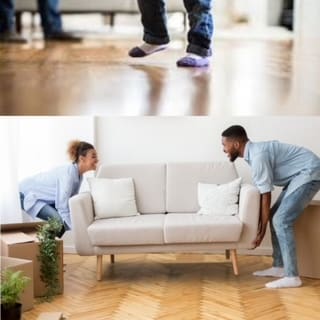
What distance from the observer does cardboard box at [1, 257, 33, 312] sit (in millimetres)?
3545

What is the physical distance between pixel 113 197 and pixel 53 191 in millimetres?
421

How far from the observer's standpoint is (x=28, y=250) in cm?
379

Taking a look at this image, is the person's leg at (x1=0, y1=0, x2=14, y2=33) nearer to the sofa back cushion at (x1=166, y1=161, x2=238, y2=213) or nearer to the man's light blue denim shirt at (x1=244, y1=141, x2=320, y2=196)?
the man's light blue denim shirt at (x1=244, y1=141, x2=320, y2=196)

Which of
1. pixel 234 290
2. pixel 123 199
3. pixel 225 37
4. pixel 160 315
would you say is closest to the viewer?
pixel 225 37

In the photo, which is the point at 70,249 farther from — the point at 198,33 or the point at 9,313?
the point at 198,33

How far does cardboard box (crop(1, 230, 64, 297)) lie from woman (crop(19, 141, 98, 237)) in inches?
17.6

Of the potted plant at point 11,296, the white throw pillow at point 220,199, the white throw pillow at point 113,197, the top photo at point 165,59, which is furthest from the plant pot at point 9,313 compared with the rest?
the white throw pillow at point 220,199

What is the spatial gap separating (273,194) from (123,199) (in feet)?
3.80

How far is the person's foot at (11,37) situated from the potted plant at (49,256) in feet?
4.54

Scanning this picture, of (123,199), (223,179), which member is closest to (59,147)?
(123,199)

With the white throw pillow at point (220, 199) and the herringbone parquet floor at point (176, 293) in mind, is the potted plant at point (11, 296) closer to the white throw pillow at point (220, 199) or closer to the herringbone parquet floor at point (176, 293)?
the herringbone parquet floor at point (176, 293)

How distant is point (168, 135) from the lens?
16.0 feet

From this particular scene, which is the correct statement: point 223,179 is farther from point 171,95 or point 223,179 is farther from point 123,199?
point 171,95

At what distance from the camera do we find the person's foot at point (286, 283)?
4012 mm
